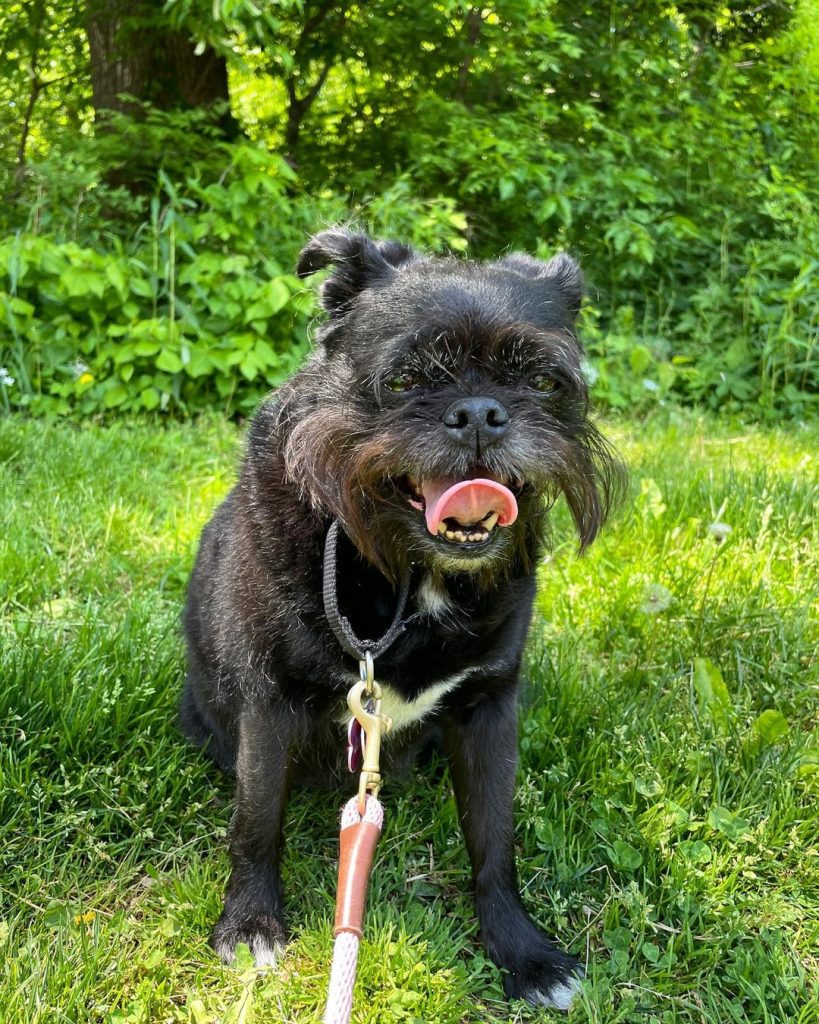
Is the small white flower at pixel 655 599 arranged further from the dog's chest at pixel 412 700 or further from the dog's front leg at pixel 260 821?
the dog's front leg at pixel 260 821

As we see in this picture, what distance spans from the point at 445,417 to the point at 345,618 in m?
0.46

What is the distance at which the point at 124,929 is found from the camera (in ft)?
6.06

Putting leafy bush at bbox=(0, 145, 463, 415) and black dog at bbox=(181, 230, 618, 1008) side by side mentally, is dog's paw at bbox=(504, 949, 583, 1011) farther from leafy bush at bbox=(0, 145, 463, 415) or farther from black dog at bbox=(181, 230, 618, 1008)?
leafy bush at bbox=(0, 145, 463, 415)

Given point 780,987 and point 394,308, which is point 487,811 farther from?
point 394,308

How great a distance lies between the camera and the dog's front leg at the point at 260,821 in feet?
6.33

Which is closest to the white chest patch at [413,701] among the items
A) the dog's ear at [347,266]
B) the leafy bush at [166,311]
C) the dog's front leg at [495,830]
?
the dog's front leg at [495,830]

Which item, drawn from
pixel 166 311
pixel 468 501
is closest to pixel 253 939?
pixel 468 501

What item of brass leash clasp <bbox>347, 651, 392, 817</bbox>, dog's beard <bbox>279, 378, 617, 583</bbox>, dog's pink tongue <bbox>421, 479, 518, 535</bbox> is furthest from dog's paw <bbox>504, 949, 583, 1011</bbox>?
dog's pink tongue <bbox>421, 479, 518, 535</bbox>

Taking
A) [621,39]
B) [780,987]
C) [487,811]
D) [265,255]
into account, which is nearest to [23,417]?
[265,255]

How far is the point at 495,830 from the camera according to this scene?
78.4 inches

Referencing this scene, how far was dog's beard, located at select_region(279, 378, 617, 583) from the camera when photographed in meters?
1.55

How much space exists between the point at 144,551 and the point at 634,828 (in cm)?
202

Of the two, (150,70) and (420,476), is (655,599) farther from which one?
(150,70)

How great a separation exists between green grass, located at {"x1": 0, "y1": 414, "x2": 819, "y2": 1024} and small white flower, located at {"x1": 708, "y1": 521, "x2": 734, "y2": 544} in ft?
0.09
